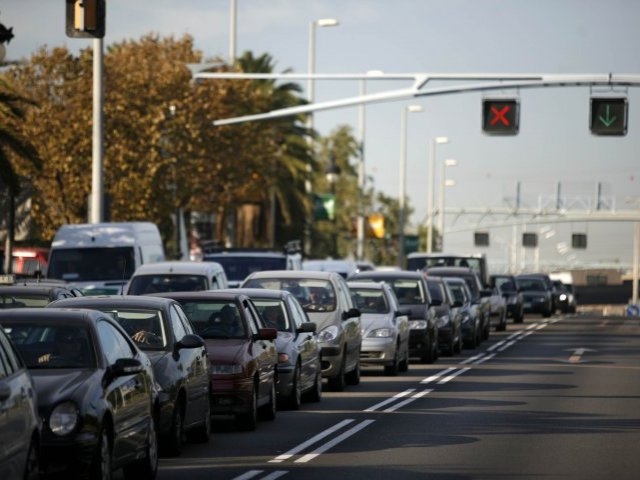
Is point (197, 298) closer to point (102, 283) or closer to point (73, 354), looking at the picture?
point (73, 354)

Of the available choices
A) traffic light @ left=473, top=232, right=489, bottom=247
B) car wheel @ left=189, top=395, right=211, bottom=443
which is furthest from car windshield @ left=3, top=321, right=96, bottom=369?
traffic light @ left=473, top=232, right=489, bottom=247

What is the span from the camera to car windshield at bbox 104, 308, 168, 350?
55.4 ft

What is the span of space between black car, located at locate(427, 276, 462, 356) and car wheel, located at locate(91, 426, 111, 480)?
23868 mm

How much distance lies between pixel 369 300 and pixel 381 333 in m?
1.38

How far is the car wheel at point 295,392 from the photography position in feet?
72.9

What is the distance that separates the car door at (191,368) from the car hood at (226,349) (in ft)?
4.25

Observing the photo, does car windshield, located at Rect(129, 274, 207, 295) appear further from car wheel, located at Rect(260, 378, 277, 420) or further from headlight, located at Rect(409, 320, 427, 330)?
car wheel, located at Rect(260, 378, 277, 420)

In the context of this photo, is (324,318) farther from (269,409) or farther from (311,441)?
(311,441)

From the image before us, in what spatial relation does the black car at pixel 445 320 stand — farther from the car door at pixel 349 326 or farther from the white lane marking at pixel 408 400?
the white lane marking at pixel 408 400

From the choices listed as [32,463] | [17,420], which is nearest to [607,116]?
[32,463]

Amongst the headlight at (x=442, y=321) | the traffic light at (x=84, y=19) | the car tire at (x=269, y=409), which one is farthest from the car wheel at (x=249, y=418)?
the headlight at (x=442, y=321)

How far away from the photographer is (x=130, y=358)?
534 inches

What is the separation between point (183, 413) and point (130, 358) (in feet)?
10.4

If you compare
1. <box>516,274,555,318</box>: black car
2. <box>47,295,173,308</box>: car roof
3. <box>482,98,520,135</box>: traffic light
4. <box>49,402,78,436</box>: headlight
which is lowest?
<box>516,274,555,318</box>: black car
